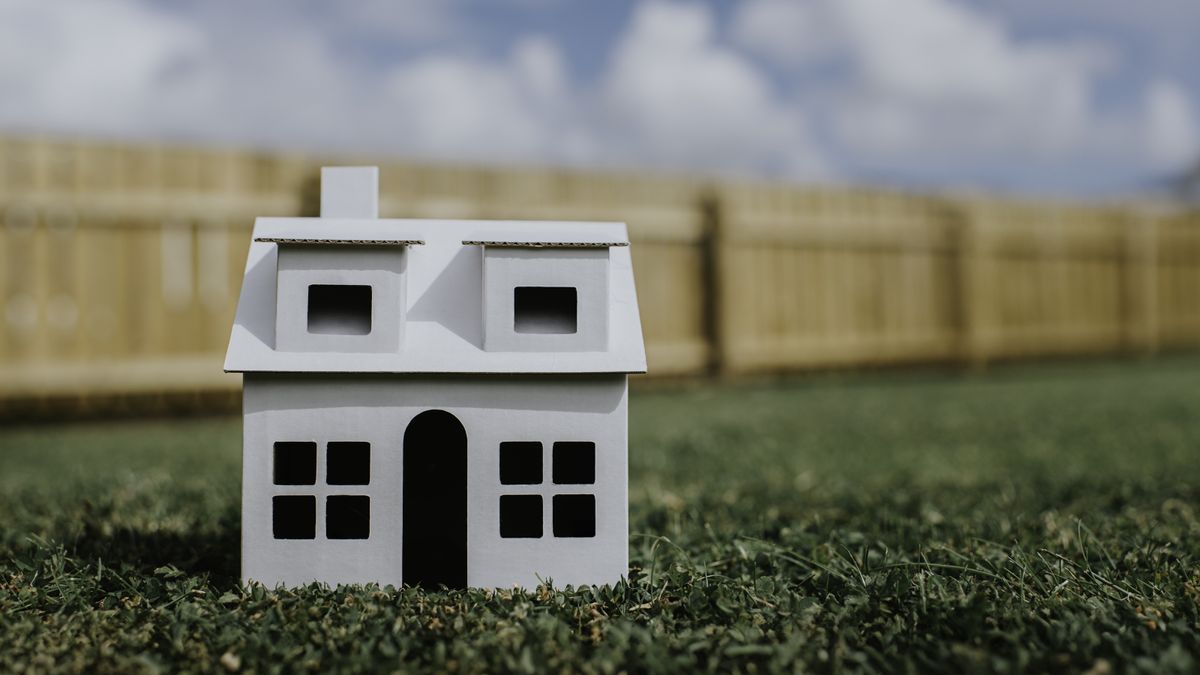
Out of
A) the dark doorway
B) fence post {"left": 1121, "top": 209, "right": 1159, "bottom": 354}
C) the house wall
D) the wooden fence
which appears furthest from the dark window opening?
fence post {"left": 1121, "top": 209, "right": 1159, "bottom": 354}

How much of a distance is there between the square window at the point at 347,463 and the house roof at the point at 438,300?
185 mm

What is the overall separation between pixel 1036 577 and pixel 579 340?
3.81 ft

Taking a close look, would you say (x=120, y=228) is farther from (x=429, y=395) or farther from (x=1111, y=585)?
(x=1111, y=585)

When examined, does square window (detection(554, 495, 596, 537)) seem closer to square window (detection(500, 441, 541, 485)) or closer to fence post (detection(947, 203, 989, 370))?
square window (detection(500, 441, 541, 485))

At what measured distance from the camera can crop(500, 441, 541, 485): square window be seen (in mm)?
1981

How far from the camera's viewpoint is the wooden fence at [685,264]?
6.62m

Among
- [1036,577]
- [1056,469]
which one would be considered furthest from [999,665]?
[1056,469]

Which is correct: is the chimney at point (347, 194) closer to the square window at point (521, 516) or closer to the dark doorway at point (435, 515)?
the dark doorway at point (435, 515)

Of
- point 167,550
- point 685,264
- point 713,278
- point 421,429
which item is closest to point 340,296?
point 421,429

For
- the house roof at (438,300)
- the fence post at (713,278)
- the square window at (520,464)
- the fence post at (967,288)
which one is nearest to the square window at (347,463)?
the house roof at (438,300)

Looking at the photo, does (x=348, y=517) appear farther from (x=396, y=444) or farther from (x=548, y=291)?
(x=548, y=291)

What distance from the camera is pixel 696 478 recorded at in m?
3.81

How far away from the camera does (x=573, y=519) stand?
1992 millimetres

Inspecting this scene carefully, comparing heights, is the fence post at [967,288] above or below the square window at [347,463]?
above
